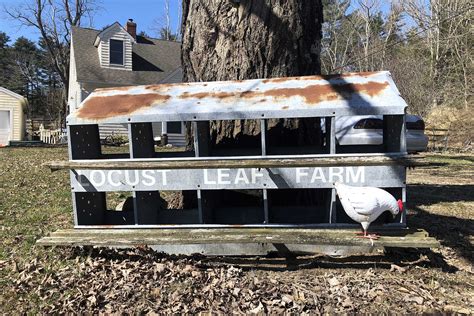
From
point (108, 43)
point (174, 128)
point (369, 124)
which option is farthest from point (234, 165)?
point (108, 43)

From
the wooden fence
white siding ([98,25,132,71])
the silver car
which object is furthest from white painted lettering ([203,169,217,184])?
the wooden fence

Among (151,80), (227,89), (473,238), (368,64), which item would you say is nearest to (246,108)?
(227,89)

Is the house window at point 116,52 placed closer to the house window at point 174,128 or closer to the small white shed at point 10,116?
the house window at point 174,128

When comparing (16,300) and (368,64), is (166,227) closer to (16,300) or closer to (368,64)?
(16,300)

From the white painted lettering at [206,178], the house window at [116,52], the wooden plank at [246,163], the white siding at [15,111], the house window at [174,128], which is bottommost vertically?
the white painted lettering at [206,178]

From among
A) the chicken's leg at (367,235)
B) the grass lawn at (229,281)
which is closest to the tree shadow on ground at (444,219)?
the grass lawn at (229,281)

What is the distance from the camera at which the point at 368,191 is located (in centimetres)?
369

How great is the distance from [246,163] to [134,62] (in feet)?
72.5

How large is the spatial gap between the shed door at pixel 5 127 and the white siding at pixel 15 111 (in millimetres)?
199

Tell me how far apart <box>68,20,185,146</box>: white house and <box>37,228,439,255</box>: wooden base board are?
1841 centimetres

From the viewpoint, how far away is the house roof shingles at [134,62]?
74.8ft

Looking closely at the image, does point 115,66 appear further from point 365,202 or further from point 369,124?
point 365,202

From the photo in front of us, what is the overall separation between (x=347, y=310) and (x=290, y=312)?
426 millimetres

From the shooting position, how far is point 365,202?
3.66 meters
